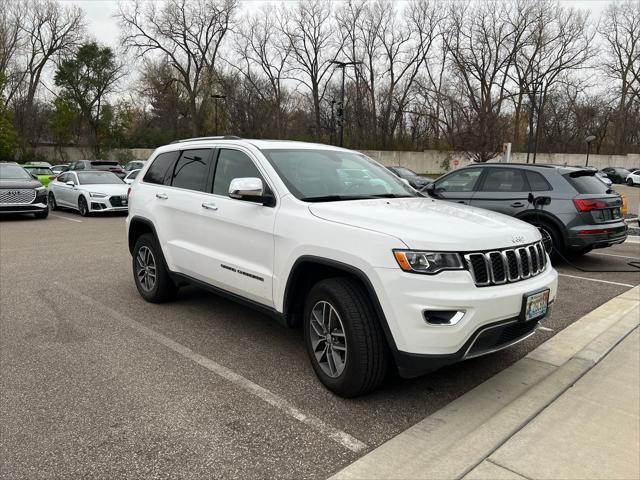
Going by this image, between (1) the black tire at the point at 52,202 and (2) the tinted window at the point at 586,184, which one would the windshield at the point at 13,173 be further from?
(2) the tinted window at the point at 586,184

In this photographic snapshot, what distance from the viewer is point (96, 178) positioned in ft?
54.2

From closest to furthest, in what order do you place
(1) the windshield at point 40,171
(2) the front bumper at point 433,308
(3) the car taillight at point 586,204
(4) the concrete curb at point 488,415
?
(4) the concrete curb at point 488,415, (2) the front bumper at point 433,308, (3) the car taillight at point 586,204, (1) the windshield at point 40,171

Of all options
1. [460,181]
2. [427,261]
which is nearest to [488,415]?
[427,261]

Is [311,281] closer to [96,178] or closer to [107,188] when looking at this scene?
[107,188]

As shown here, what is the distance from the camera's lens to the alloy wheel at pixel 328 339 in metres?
3.53

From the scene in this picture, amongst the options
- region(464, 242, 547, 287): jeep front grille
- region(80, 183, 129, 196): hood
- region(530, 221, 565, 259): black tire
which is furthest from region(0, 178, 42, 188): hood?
region(464, 242, 547, 287): jeep front grille

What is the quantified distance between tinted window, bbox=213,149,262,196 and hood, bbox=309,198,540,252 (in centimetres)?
92

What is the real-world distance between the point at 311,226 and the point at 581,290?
4.63 metres

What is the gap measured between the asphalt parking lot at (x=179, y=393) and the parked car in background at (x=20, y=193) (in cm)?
907

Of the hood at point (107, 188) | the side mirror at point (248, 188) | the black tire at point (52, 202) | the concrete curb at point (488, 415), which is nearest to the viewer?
the concrete curb at point (488, 415)

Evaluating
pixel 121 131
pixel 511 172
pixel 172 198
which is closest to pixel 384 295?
pixel 172 198

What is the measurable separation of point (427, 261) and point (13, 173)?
1506 cm

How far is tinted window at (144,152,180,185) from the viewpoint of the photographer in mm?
5559

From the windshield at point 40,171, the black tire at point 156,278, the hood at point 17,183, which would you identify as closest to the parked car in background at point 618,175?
the windshield at point 40,171
